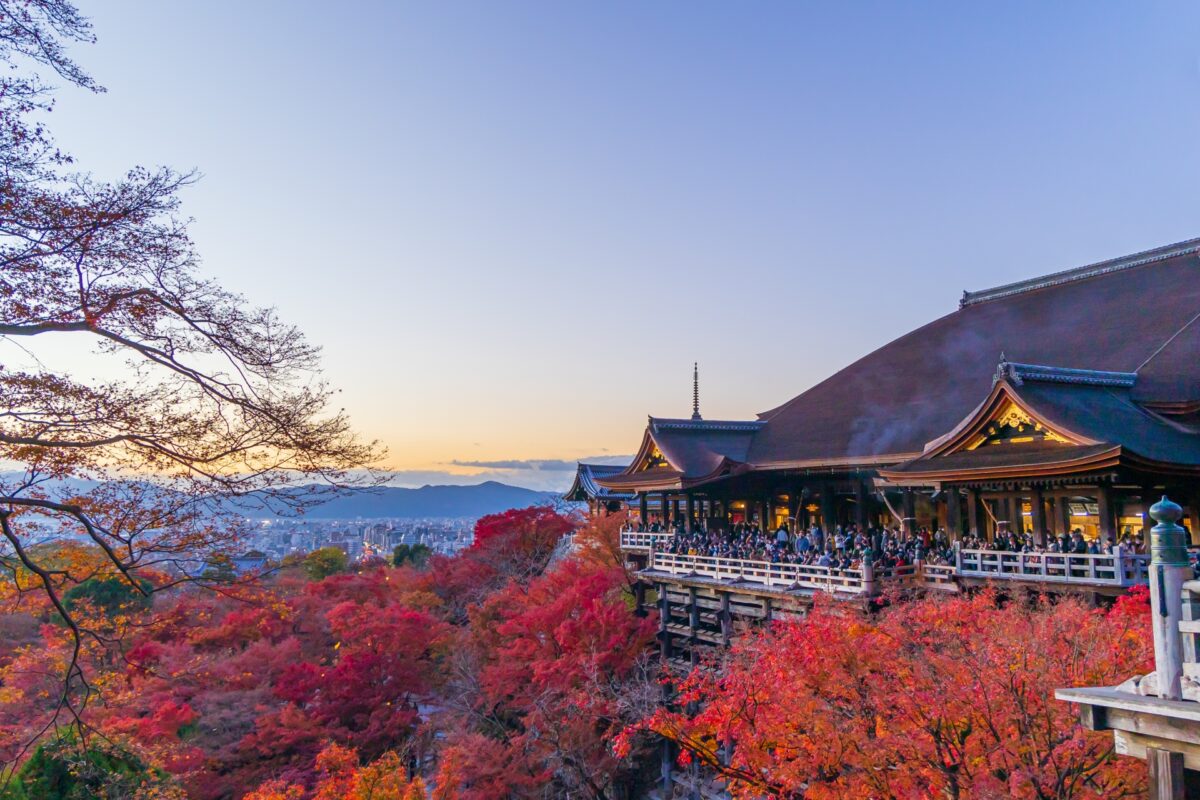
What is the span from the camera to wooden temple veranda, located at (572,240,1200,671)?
13.9 metres

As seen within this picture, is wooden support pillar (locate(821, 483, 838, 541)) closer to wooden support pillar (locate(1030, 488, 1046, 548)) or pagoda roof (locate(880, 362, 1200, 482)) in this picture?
pagoda roof (locate(880, 362, 1200, 482))

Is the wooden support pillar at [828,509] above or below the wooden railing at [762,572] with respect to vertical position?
above

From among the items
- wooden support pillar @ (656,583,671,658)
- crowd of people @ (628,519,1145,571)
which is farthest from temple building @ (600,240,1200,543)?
wooden support pillar @ (656,583,671,658)

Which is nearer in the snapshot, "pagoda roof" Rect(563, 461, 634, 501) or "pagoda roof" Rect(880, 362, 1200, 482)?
"pagoda roof" Rect(880, 362, 1200, 482)

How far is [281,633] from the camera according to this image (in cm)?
2641

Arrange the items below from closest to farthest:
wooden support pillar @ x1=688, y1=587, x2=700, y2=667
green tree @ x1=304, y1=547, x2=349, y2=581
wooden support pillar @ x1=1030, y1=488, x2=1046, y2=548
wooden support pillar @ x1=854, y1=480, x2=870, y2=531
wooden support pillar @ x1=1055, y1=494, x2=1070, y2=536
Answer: wooden support pillar @ x1=1030, y1=488, x2=1046, y2=548 → wooden support pillar @ x1=1055, y1=494, x2=1070, y2=536 → wooden support pillar @ x1=854, y1=480, x2=870, y2=531 → wooden support pillar @ x1=688, y1=587, x2=700, y2=667 → green tree @ x1=304, y1=547, x2=349, y2=581

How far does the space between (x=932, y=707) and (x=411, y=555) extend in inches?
1964

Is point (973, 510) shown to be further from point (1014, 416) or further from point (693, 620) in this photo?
point (693, 620)

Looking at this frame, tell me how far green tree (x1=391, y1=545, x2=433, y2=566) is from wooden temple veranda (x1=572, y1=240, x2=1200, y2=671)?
29.7 m

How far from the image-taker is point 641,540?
25.6 metres

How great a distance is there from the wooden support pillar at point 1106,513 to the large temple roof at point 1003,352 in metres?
1.72

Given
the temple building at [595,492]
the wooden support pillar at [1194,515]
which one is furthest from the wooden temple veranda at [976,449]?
the temple building at [595,492]

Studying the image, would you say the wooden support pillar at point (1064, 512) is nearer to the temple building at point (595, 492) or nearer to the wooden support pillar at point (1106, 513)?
the wooden support pillar at point (1106, 513)

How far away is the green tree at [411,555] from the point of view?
53562 millimetres
